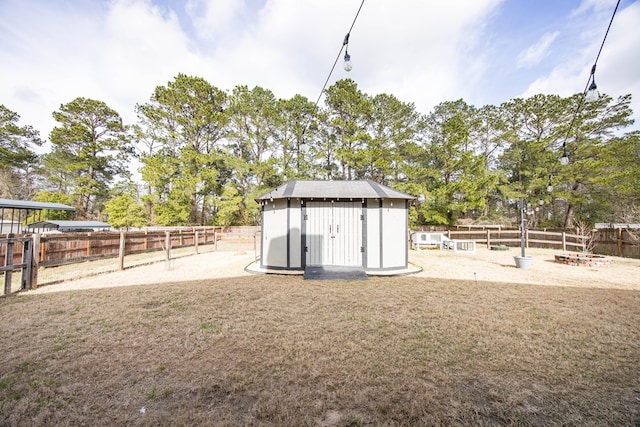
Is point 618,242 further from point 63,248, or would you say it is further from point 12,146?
point 12,146

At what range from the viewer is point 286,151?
25375mm

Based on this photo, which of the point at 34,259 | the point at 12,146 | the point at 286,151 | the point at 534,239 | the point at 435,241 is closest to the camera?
the point at 34,259

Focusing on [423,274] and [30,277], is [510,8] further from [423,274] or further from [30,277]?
[30,277]

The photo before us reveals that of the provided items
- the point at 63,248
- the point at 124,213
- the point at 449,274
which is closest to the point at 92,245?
the point at 63,248

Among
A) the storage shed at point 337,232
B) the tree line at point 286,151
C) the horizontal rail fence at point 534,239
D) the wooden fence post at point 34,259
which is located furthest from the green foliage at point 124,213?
the horizontal rail fence at point 534,239

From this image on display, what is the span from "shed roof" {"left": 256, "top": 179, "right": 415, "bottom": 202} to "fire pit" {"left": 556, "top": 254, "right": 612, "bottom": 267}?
700cm

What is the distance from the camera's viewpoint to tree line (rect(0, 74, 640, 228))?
20953mm

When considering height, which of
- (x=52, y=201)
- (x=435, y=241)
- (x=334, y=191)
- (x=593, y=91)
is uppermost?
(x=593, y=91)

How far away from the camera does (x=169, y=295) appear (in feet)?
18.6

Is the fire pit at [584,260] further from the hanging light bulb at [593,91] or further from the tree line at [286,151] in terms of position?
the tree line at [286,151]

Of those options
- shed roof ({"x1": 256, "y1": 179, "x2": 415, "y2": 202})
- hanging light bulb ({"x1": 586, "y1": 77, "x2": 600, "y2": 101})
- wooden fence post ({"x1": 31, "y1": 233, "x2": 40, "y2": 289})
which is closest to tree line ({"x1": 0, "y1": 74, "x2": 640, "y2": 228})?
shed roof ({"x1": 256, "y1": 179, "x2": 415, "y2": 202})

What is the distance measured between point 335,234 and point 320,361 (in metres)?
5.38

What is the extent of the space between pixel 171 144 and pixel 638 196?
3440 cm

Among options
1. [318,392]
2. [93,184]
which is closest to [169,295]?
[318,392]
